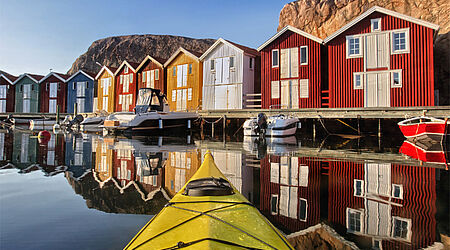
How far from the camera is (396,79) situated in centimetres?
1878

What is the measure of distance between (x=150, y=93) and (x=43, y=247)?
69.9 feet

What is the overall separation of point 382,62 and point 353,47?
2.21 meters

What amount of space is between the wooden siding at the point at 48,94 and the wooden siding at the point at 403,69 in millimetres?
36822

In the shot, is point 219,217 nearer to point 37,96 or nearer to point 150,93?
point 150,93

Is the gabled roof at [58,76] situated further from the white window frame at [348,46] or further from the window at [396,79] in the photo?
the window at [396,79]

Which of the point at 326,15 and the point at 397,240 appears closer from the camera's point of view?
the point at 397,240

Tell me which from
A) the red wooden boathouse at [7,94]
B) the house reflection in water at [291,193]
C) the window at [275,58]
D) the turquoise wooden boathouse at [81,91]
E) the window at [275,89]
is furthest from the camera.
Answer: the red wooden boathouse at [7,94]

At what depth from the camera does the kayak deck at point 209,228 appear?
1845 millimetres

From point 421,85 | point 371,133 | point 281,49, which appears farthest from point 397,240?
point 371,133

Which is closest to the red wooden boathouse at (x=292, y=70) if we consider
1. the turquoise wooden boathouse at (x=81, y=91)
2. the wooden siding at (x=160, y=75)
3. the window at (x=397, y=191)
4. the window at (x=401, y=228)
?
the wooden siding at (x=160, y=75)

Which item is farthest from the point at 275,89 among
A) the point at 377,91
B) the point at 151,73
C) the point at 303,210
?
the point at 303,210

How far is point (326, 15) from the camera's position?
5081cm

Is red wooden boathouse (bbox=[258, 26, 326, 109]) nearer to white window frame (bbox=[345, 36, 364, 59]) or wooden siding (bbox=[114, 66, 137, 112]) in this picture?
white window frame (bbox=[345, 36, 364, 59])

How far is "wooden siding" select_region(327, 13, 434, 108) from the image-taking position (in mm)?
18078
